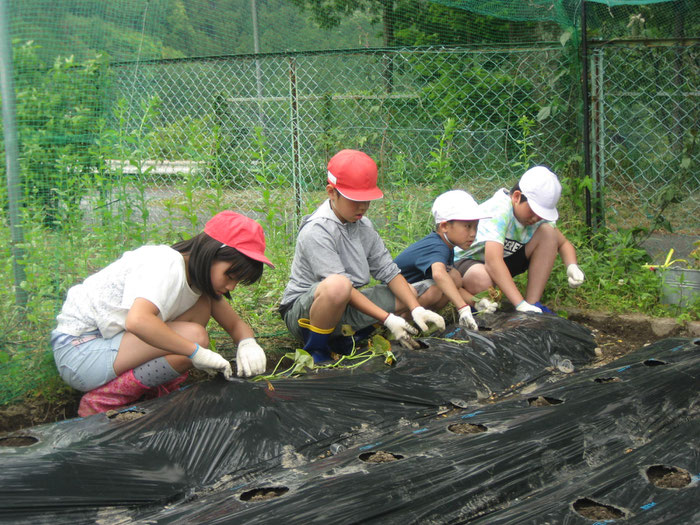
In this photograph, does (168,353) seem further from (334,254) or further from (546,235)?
(546,235)

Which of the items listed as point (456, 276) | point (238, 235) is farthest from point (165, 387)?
point (456, 276)

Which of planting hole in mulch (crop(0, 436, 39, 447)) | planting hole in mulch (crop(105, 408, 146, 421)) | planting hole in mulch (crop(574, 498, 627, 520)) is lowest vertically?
planting hole in mulch (crop(574, 498, 627, 520))

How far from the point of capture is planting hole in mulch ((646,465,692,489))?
1652mm

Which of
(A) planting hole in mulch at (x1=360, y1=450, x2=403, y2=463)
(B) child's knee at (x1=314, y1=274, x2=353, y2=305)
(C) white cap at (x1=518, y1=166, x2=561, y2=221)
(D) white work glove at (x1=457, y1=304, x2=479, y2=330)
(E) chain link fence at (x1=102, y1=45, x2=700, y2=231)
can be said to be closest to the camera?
(A) planting hole in mulch at (x1=360, y1=450, x2=403, y2=463)

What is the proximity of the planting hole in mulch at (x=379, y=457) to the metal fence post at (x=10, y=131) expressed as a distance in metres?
1.49

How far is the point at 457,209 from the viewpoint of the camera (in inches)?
122

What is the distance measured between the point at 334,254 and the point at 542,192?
1.10 meters

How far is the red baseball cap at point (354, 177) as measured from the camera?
2.80 metres

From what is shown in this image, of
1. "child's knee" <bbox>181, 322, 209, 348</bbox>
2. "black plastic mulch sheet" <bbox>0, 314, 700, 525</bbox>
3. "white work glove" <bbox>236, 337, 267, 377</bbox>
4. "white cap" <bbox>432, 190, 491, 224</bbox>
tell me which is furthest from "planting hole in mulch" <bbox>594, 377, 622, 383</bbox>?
"child's knee" <bbox>181, 322, 209, 348</bbox>

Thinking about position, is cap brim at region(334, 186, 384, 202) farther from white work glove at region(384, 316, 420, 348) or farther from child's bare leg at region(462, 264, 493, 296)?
child's bare leg at region(462, 264, 493, 296)

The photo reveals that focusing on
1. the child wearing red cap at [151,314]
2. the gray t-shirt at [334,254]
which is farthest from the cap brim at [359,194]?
the child wearing red cap at [151,314]

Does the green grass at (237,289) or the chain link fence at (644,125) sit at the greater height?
the chain link fence at (644,125)

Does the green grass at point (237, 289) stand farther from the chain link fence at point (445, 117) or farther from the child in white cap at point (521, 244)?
the child in white cap at point (521, 244)

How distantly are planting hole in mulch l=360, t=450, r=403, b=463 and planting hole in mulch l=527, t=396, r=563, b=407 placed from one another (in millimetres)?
620
